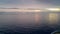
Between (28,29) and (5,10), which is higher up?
(5,10)

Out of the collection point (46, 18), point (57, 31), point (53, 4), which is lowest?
point (57, 31)

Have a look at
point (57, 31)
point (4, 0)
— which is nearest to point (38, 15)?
point (57, 31)

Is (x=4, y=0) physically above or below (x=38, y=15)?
above

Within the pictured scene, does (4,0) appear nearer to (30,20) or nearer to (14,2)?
(14,2)

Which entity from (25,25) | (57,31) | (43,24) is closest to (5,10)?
(25,25)

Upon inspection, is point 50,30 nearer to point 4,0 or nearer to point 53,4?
point 53,4
